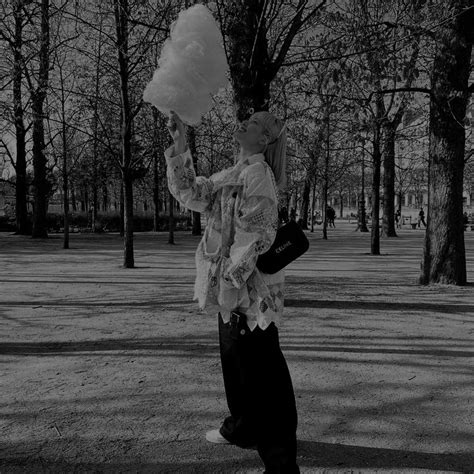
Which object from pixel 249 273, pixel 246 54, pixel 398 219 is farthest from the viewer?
pixel 398 219

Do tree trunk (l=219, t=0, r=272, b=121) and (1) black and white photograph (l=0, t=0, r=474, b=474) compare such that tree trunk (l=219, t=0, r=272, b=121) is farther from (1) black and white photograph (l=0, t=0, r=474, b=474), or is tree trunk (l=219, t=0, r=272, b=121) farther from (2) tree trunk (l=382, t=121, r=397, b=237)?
(2) tree trunk (l=382, t=121, r=397, b=237)

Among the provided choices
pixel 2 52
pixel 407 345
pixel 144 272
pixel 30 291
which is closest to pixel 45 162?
pixel 2 52

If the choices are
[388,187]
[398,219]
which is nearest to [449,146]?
[388,187]

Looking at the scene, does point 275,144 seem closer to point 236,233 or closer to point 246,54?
point 236,233

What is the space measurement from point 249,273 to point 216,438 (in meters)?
1.20

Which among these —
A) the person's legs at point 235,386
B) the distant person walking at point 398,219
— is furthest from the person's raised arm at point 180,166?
the distant person walking at point 398,219

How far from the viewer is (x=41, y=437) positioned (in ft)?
11.0

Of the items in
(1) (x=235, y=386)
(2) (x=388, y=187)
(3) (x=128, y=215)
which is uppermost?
(2) (x=388, y=187)

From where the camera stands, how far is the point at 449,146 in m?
9.48

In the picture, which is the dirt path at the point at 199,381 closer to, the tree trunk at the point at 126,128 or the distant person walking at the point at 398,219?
the tree trunk at the point at 126,128

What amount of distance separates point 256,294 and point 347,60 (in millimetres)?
6782

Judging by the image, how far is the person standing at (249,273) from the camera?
9.13 ft

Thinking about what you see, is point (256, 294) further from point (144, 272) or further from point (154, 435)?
point (144, 272)

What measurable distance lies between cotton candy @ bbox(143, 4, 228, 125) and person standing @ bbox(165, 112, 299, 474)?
13 centimetres
